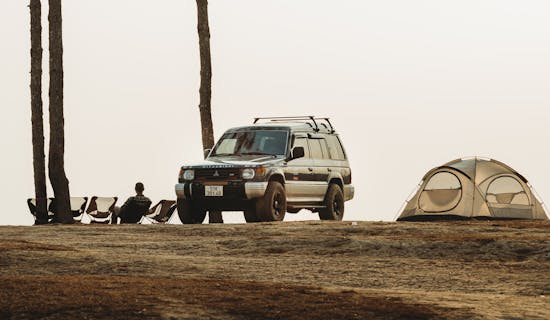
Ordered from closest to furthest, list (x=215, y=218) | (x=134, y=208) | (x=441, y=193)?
(x=441, y=193) < (x=134, y=208) < (x=215, y=218)

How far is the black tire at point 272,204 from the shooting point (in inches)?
1033

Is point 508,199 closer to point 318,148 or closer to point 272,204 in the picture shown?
point 318,148

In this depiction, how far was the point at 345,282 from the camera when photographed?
1495 cm

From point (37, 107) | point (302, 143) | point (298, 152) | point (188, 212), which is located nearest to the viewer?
point (298, 152)

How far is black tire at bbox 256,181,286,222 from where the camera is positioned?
26.2 metres

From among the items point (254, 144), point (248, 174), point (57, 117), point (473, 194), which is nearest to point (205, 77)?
point (57, 117)

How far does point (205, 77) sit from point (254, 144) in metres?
5.83

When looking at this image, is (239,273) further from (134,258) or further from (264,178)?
(264,178)

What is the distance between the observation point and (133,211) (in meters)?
29.1

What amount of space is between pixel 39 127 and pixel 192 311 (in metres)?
22.5

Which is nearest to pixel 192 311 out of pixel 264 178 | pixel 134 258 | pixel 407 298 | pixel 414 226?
pixel 407 298

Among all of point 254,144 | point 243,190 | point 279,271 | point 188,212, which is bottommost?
point 279,271

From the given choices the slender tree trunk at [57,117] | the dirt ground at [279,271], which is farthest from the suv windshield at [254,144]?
the slender tree trunk at [57,117]

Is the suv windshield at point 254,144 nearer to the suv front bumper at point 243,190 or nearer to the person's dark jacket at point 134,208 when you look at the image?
the suv front bumper at point 243,190
